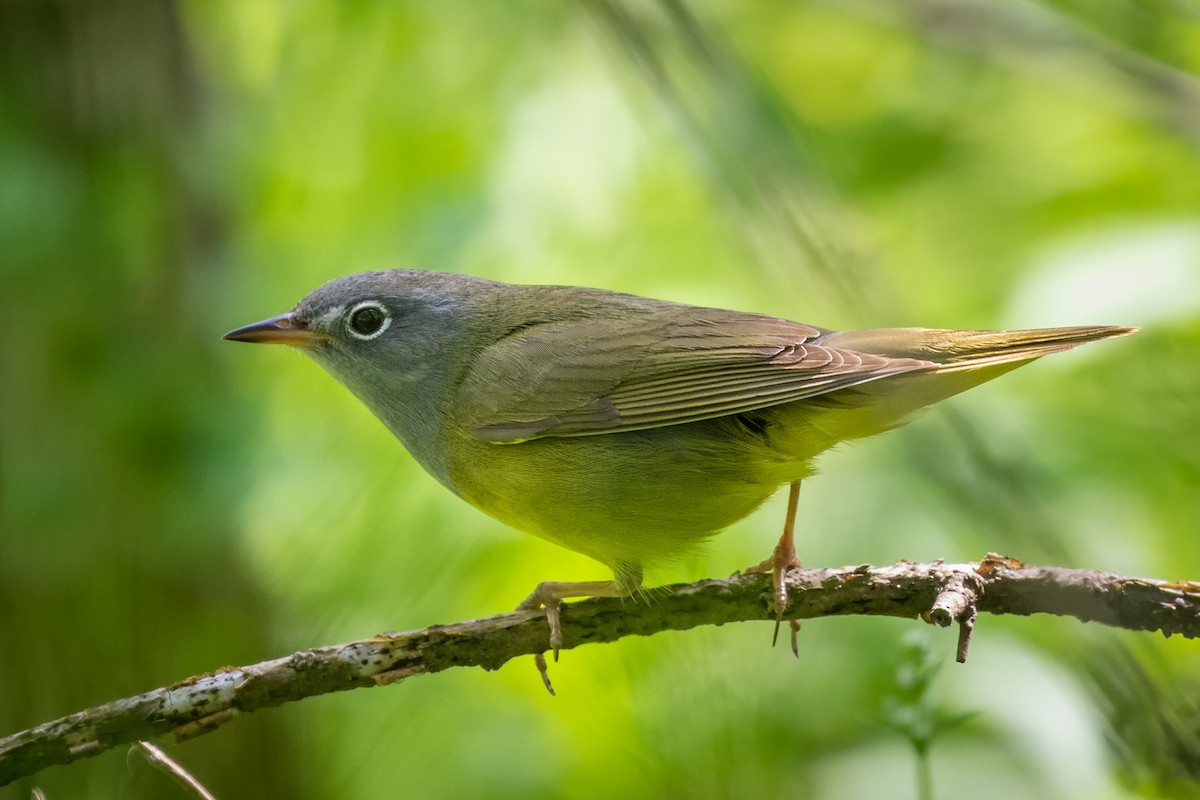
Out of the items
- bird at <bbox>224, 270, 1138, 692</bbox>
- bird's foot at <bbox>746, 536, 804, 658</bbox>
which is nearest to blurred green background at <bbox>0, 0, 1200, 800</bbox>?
bird's foot at <bbox>746, 536, 804, 658</bbox>

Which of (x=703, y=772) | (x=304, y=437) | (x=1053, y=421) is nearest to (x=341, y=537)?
(x=304, y=437)

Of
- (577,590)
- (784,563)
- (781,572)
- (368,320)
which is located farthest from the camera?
(368,320)

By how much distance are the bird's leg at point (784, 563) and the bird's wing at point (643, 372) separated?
20.0 inches

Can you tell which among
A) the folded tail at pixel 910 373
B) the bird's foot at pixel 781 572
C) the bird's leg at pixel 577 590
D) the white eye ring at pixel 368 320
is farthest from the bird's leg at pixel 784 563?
the white eye ring at pixel 368 320

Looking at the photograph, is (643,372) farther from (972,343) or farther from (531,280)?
(531,280)

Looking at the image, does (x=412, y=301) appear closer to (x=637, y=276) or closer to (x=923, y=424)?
(x=637, y=276)

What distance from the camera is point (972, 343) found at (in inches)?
133

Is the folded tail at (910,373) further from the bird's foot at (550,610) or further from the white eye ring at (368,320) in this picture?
the white eye ring at (368,320)

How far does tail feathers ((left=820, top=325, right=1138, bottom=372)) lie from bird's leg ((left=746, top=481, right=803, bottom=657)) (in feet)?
2.12

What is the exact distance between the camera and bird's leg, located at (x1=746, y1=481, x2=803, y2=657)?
3.21 meters

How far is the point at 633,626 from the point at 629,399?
3.36 ft

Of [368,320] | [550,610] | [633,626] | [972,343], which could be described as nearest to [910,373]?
[972,343]

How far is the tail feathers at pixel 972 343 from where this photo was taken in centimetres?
316

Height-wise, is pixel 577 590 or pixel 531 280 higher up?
pixel 531 280
